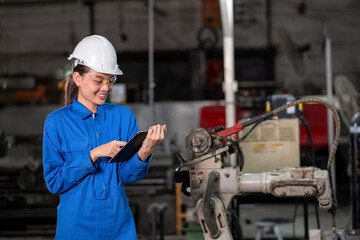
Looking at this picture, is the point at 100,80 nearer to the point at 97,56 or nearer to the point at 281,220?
the point at 97,56

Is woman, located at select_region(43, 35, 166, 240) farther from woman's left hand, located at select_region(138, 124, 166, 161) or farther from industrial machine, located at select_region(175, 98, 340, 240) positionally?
industrial machine, located at select_region(175, 98, 340, 240)

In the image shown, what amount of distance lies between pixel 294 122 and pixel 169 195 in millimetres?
1921

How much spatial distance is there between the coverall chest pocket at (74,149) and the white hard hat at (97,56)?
10.0 inches

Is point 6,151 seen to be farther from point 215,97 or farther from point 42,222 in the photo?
point 215,97

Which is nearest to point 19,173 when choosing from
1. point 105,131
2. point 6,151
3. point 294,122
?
point 6,151

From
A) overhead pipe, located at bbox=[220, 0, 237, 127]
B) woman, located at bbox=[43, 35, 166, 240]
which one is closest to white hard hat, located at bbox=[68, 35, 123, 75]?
woman, located at bbox=[43, 35, 166, 240]

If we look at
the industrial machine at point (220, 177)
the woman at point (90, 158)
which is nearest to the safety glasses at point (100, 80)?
the woman at point (90, 158)

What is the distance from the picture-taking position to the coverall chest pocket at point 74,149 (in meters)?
1.60

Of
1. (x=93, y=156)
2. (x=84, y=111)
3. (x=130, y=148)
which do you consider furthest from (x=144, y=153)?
(x=84, y=111)

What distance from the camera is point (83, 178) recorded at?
5.21 ft

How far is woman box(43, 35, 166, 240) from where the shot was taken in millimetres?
1546

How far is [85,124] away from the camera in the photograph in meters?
1.65

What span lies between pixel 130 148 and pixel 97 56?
358 millimetres

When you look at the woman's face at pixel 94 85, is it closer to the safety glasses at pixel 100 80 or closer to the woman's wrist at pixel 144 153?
the safety glasses at pixel 100 80
